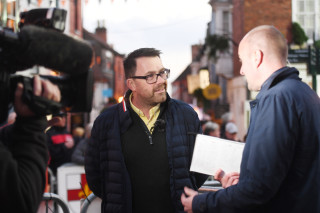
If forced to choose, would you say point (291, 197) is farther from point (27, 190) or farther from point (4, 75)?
point (4, 75)

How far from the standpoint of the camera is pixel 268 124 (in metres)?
2.27

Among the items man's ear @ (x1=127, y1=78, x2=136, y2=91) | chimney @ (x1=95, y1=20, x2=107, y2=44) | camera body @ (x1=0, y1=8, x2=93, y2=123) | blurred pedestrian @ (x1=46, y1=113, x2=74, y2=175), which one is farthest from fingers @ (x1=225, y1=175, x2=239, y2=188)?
chimney @ (x1=95, y1=20, x2=107, y2=44)

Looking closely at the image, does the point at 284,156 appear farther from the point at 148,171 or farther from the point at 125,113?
the point at 125,113

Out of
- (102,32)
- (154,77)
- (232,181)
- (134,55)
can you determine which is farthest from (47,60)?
(102,32)

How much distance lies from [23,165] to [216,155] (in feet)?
4.88

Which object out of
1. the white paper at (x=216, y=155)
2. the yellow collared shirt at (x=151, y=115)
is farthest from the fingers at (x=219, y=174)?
the yellow collared shirt at (x=151, y=115)

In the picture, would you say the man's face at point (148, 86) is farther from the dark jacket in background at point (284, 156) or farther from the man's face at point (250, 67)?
the dark jacket in background at point (284, 156)

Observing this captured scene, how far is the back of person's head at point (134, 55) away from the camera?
3.87 m

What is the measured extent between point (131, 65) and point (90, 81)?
2.04 m

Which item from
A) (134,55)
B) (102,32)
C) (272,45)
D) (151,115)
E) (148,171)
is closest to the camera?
(272,45)

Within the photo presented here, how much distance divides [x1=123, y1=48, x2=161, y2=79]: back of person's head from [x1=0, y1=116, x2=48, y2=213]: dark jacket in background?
2.08 metres

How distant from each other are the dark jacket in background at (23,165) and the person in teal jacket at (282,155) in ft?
3.51

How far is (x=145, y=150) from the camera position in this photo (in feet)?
11.2

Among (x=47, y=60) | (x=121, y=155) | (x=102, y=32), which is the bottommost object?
(x=121, y=155)
